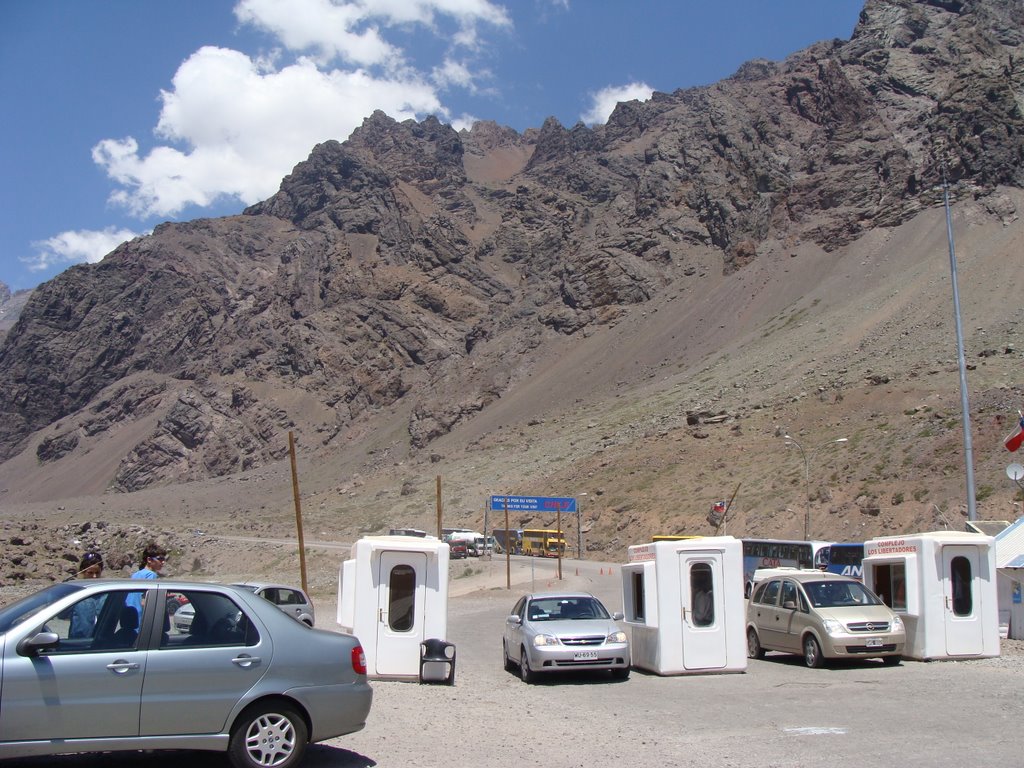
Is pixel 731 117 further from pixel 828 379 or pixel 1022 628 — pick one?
pixel 1022 628

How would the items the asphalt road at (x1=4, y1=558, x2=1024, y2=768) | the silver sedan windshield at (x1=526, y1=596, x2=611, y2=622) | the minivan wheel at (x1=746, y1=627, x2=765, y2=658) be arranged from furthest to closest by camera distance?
1. the minivan wheel at (x1=746, y1=627, x2=765, y2=658)
2. the silver sedan windshield at (x1=526, y1=596, x2=611, y2=622)
3. the asphalt road at (x1=4, y1=558, x2=1024, y2=768)

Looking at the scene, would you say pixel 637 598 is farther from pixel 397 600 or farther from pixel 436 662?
pixel 397 600

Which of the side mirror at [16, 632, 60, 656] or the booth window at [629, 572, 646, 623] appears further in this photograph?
the booth window at [629, 572, 646, 623]

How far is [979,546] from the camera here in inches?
622

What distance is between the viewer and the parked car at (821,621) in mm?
14609

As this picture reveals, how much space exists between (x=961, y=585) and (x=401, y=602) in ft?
30.7

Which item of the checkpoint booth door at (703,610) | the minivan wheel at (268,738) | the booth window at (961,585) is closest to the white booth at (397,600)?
the checkpoint booth door at (703,610)

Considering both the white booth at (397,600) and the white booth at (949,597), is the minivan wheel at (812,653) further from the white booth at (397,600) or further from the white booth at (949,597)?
the white booth at (397,600)

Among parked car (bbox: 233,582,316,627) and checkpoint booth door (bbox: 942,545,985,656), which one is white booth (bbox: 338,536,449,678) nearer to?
parked car (bbox: 233,582,316,627)

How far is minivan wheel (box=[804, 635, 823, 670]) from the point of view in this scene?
14898mm

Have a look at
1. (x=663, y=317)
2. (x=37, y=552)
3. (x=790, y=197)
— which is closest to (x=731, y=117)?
(x=790, y=197)

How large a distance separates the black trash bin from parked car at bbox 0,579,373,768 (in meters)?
5.78

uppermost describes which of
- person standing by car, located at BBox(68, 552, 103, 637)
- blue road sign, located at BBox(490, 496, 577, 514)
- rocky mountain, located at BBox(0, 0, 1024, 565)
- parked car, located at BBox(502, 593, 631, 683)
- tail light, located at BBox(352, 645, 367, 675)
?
rocky mountain, located at BBox(0, 0, 1024, 565)

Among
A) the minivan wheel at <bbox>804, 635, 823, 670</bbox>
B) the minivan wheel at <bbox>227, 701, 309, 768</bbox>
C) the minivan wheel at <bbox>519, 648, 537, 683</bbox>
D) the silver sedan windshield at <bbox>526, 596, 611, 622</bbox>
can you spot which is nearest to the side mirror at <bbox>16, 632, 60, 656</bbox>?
the minivan wheel at <bbox>227, 701, 309, 768</bbox>
